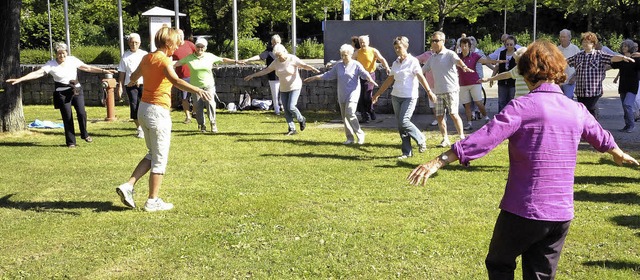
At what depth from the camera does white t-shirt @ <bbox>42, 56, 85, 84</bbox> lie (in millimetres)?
11711

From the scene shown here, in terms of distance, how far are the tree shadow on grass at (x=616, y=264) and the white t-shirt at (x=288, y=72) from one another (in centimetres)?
765

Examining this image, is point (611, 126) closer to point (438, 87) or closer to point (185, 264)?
point (438, 87)

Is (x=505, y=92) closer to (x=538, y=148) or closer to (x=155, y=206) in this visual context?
(x=155, y=206)

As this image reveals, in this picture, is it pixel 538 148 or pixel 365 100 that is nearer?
pixel 538 148

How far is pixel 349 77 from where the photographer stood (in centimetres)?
1155

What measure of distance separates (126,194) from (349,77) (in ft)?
16.3

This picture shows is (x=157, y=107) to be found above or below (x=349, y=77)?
below

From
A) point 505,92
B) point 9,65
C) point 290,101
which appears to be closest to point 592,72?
point 505,92

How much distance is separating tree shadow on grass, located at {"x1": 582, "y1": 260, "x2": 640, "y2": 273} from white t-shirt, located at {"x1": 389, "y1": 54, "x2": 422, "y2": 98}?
510 cm

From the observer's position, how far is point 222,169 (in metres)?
9.91

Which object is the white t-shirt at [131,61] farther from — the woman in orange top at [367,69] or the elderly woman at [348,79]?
the woman in orange top at [367,69]

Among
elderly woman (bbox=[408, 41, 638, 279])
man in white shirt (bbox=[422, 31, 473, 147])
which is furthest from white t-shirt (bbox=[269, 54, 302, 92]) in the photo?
elderly woman (bbox=[408, 41, 638, 279])

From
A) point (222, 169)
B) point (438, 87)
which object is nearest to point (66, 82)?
point (222, 169)

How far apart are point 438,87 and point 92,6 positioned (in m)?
35.5
